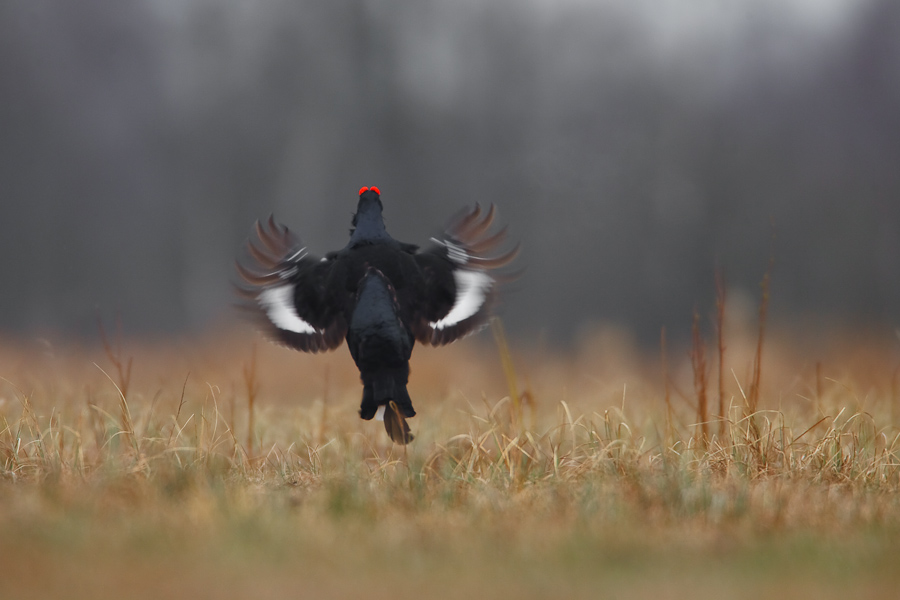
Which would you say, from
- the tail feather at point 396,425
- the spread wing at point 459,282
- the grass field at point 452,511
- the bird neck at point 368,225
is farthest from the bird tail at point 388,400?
the bird neck at point 368,225

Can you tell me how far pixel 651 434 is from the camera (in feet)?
20.1

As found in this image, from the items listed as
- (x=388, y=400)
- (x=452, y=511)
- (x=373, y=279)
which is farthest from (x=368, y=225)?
(x=452, y=511)

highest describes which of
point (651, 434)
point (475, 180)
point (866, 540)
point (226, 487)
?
point (475, 180)

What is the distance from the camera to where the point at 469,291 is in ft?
18.1

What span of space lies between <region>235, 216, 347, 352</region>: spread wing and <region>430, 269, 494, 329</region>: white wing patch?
29.4 inches

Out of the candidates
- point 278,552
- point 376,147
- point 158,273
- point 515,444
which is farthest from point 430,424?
point 158,273

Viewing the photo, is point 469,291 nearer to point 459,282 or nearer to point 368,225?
point 459,282

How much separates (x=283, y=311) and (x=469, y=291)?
1224 mm

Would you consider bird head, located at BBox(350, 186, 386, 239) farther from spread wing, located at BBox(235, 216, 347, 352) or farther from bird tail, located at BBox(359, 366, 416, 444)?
bird tail, located at BBox(359, 366, 416, 444)

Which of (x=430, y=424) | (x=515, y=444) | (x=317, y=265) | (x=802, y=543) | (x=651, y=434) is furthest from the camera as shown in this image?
(x=430, y=424)

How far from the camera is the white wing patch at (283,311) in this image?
556 cm

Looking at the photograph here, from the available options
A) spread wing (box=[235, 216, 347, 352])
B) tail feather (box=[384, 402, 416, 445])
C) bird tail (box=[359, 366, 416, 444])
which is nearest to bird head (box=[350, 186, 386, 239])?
spread wing (box=[235, 216, 347, 352])

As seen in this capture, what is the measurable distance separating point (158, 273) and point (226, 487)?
24181mm

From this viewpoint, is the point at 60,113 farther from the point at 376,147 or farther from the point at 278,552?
the point at 278,552
